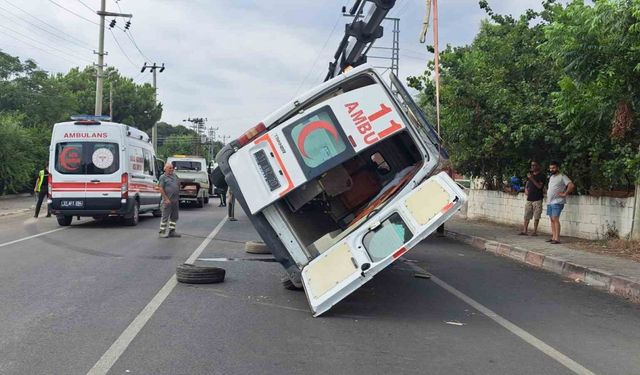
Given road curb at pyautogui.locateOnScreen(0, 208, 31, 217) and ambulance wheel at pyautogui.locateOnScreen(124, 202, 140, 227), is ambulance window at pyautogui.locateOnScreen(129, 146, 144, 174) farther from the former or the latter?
road curb at pyautogui.locateOnScreen(0, 208, 31, 217)

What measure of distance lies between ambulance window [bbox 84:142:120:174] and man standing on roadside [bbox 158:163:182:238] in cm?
228

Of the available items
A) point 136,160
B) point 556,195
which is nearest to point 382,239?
point 556,195

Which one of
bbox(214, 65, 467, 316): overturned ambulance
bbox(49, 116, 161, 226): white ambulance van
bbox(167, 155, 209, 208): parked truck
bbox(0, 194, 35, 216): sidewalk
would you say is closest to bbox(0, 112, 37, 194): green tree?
bbox(0, 194, 35, 216): sidewalk

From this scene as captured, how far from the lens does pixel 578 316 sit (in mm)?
7027

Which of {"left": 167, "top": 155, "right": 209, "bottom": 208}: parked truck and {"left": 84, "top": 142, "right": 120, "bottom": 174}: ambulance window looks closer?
{"left": 84, "top": 142, "right": 120, "bottom": 174}: ambulance window

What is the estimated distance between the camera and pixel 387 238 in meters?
6.29

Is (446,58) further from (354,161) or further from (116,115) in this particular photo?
(116,115)

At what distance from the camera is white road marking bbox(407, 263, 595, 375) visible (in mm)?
5081

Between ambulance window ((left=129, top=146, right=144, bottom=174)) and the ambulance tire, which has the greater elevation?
ambulance window ((left=129, top=146, right=144, bottom=174))

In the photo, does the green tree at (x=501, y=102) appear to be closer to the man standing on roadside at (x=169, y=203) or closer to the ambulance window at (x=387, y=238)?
the man standing on roadside at (x=169, y=203)

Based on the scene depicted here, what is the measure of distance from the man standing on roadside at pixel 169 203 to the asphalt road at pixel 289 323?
3392 mm

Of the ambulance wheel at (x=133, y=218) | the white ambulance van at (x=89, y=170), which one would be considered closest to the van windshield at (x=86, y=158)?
the white ambulance van at (x=89, y=170)

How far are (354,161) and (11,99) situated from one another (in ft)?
118

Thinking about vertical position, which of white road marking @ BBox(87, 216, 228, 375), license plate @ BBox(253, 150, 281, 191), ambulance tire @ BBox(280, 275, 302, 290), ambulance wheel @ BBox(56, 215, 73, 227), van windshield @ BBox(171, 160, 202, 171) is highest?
license plate @ BBox(253, 150, 281, 191)
